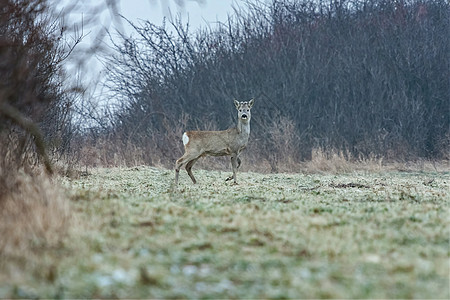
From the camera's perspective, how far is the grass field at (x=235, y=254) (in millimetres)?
4285

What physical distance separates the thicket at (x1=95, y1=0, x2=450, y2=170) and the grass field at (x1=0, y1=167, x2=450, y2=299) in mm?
18091

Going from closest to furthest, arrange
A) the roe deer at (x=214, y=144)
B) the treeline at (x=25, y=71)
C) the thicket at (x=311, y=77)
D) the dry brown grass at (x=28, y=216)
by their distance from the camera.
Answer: the dry brown grass at (x=28, y=216) → the treeline at (x=25, y=71) → the roe deer at (x=214, y=144) → the thicket at (x=311, y=77)

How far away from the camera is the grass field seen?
429 centimetres

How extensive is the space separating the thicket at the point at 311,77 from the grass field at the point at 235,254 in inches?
712

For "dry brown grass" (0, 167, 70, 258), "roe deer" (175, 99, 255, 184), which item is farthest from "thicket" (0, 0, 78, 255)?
"roe deer" (175, 99, 255, 184)

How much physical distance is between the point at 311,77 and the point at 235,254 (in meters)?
24.6

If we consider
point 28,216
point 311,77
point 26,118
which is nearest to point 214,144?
point 26,118

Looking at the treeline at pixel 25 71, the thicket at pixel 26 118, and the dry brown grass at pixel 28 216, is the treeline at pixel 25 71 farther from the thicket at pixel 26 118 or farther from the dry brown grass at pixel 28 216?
the dry brown grass at pixel 28 216

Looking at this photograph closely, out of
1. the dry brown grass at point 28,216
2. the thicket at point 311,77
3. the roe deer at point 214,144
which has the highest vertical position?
the thicket at point 311,77

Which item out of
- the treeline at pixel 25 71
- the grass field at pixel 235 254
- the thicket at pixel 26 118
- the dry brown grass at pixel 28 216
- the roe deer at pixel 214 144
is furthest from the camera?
the roe deer at pixel 214 144

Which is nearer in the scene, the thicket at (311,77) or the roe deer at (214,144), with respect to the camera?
the roe deer at (214,144)

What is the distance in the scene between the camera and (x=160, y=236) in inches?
229

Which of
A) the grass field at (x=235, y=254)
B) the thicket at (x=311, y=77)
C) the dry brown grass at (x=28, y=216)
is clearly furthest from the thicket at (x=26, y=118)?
the thicket at (x=311, y=77)

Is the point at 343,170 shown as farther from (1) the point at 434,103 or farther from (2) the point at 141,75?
(2) the point at 141,75
